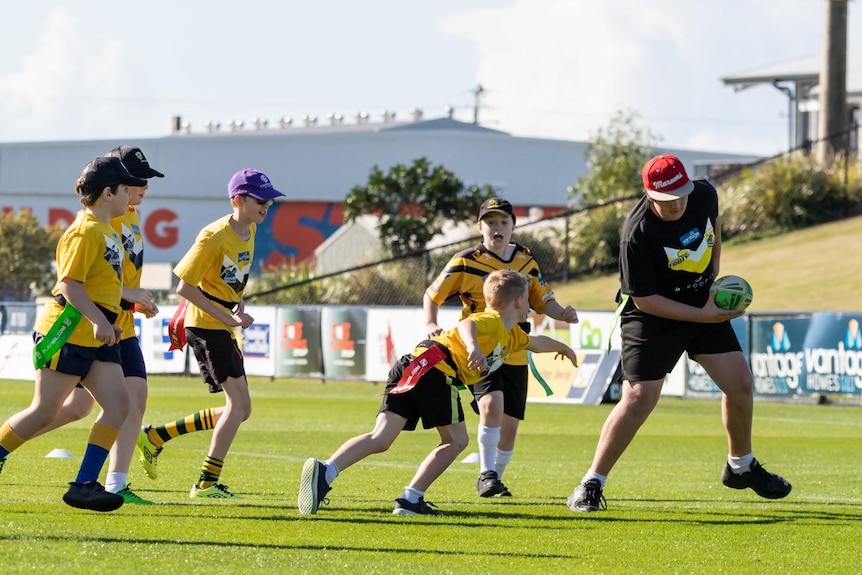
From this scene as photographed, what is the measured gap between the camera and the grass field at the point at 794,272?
29.5 m

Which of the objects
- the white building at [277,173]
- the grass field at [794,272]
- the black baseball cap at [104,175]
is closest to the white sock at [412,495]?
A: the black baseball cap at [104,175]

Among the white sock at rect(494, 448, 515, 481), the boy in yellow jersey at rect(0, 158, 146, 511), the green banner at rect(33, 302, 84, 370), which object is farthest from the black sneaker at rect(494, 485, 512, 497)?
the green banner at rect(33, 302, 84, 370)

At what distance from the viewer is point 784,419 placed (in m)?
19.1

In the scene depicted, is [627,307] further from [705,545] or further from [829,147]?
[829,147]

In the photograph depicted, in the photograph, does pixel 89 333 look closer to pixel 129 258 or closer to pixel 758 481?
pixel 129 258

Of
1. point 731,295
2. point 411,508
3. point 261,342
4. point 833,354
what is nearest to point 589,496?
point 411,508

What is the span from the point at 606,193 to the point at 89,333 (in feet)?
116

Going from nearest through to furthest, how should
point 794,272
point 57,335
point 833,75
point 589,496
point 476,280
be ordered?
1. point 57,335
2. point 589,496
3. point 476,280
4. point 794,272
5. point 833,75

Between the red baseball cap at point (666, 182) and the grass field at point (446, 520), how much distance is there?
1.72 metres

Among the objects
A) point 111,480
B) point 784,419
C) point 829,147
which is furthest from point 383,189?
point 111,480

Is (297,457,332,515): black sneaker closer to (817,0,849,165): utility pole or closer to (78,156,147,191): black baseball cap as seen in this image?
(78,156,147,191): black baseball cap

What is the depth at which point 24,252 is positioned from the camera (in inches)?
2141

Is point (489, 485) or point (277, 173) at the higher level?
point (277, 173)

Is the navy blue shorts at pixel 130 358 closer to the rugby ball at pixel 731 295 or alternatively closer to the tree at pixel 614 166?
the rugby ball at pixel 731 295
